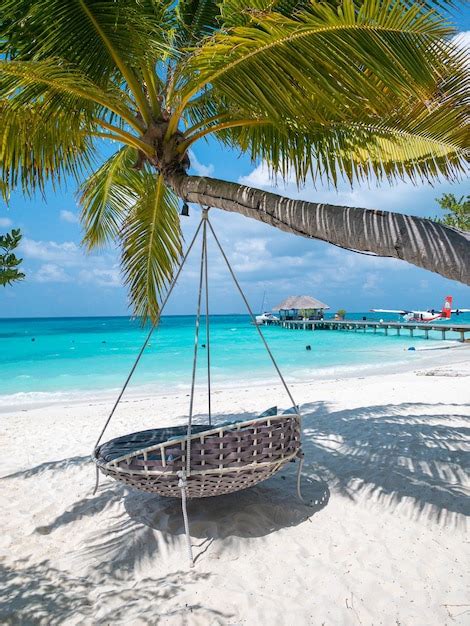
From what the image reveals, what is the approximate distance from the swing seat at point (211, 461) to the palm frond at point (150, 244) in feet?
9.85

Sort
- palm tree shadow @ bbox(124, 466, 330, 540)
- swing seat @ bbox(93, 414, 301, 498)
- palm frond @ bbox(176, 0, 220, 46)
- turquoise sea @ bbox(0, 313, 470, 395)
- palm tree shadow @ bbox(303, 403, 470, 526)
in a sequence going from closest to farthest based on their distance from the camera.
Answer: swing seat @ bbox(93, 414, 301, 498) < palm tree shadow @ bbox(124, 466, 330, 540) < palm tree shadow @ bbox(303, 403, 470, 526) < palm frond @ bbox(176, 0, 220, 46) < turquoise sea @ bbox(0, 313, 470, 395)

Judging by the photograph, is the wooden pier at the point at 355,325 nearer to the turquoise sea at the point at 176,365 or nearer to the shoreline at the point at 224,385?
the turquoise sea at the point at 176,365

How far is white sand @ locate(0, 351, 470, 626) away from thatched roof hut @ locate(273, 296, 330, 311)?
28173 millimetres

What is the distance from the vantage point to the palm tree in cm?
230

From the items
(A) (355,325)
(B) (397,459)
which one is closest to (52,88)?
(B) (397,459)

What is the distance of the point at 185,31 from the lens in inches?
171

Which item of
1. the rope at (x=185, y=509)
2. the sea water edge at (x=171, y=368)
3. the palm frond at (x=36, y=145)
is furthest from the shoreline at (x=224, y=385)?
the rope at (x=185, y=509)

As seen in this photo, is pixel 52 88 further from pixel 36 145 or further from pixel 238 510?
pixel 238 510

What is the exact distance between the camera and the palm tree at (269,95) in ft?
7.54

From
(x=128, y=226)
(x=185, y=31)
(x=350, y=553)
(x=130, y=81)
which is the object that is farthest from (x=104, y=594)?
(x=185, y=31)

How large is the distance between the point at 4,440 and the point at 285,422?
4.40 m

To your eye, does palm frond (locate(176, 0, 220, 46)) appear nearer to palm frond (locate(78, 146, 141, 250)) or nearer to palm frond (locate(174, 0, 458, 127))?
palm frond (locate(78, 146, 141, 250))

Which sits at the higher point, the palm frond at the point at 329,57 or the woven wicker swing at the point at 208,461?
the palm frond at the point at 329,57

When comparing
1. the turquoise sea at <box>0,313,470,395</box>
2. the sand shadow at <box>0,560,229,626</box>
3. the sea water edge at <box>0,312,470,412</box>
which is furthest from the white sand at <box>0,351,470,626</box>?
the sea water edge at <box>0,312,470,412</box>
